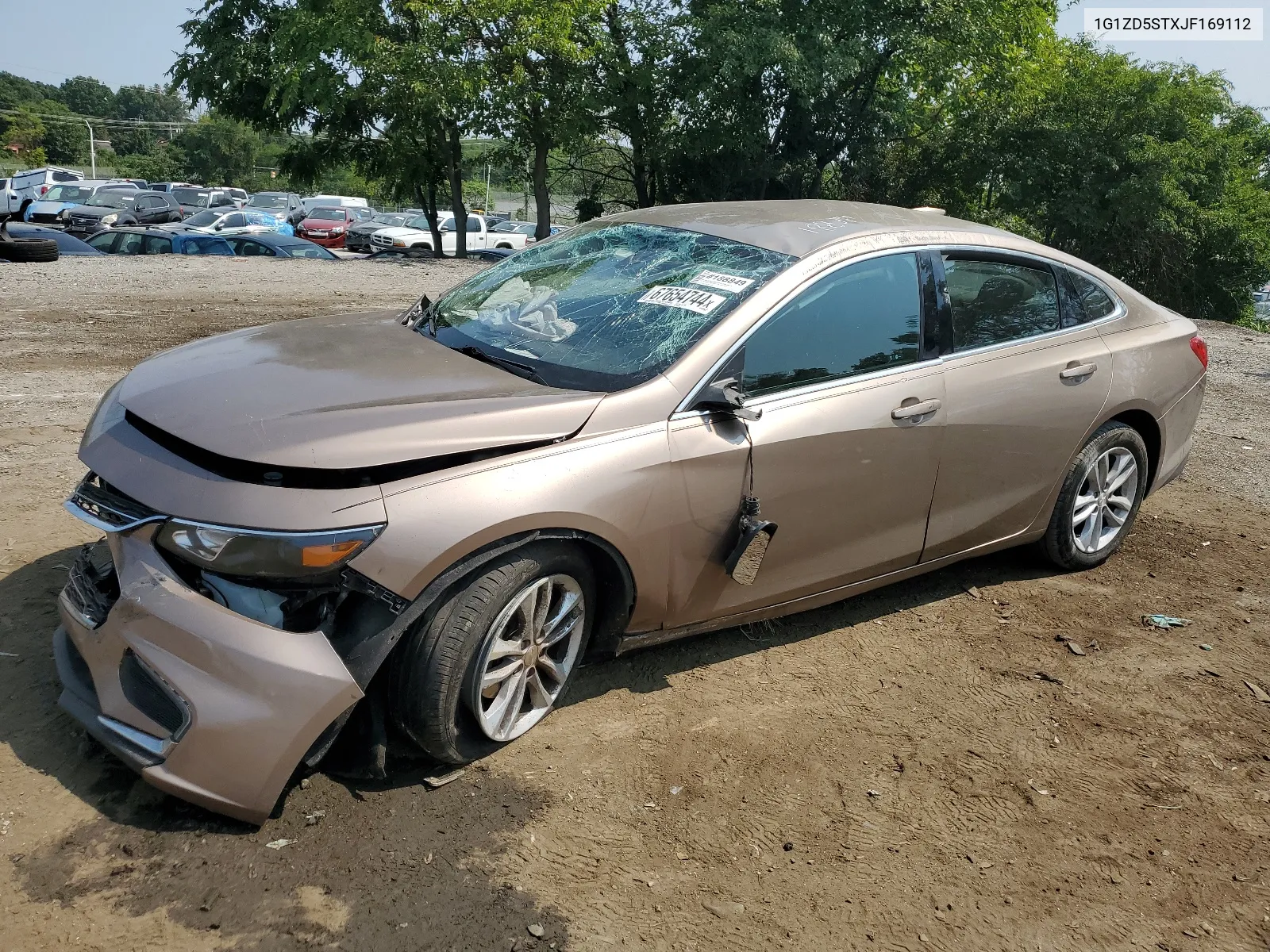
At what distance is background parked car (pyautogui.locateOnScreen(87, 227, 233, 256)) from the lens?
768 inches

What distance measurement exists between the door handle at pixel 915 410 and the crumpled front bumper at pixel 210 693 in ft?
7.31

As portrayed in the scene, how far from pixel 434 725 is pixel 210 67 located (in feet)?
76.2

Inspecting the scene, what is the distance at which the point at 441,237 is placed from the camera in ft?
98.0

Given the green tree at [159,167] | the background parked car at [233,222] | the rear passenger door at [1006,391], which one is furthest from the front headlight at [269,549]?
the green tree at [159,167]

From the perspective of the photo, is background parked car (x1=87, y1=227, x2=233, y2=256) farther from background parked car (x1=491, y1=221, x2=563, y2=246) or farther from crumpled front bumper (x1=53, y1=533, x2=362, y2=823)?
crumpled front bumper (x1=53, y1=533, x2=362, y2=823)

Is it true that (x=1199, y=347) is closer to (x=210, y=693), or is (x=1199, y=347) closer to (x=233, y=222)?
(x=210, y=693)

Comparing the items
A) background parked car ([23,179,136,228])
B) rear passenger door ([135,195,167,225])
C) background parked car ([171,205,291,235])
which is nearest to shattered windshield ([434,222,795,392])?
background parked car ([171,205,291,235])

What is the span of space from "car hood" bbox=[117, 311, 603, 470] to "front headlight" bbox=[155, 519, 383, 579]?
7.7 inches

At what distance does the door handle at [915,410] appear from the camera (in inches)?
163

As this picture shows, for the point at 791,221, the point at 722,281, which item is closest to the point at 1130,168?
the point at 791,221

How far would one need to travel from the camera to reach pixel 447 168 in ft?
78.4

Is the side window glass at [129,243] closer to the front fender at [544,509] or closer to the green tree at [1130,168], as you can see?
the green tree at [1130,168]

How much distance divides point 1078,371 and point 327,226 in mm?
34012

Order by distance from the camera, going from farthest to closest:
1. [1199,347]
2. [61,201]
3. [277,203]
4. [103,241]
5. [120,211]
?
[277,203] → [61,201] → [120,211] → [103,241] → [1199,347]
